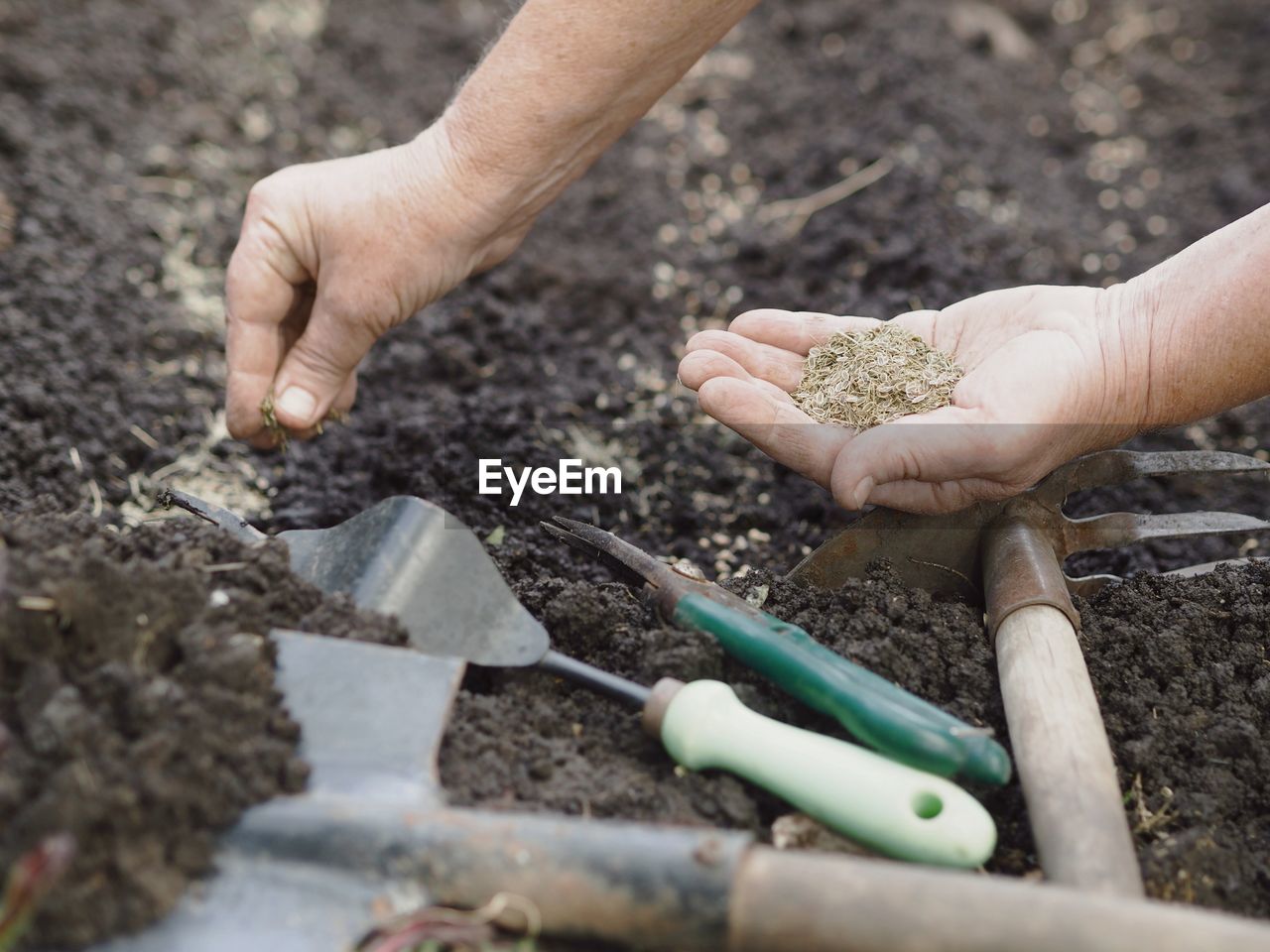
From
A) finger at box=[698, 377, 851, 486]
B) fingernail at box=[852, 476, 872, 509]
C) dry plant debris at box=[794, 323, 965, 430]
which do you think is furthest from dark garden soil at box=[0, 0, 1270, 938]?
dry plant debris at box=[794, 323, 965, 430]

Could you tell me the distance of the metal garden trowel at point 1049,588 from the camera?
1.54m

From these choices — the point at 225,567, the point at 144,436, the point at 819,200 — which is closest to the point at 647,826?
the point at 225,567

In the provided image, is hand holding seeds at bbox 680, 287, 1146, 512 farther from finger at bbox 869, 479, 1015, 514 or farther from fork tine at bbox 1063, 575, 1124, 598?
fork tine at bbox 1063, 575, 1124, 598

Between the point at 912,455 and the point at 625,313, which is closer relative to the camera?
the point at 912,455

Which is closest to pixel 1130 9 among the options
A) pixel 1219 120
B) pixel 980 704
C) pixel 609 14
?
pixel 1219 120

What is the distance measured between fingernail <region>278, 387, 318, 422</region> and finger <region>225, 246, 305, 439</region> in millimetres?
51

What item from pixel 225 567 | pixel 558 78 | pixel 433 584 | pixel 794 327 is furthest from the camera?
pixel 794 327

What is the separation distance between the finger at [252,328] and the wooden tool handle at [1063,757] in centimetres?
170

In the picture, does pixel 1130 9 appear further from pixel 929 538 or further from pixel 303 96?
pixel 929 538

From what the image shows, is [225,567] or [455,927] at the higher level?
[225,567]

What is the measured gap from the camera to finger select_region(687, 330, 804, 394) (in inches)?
96.9

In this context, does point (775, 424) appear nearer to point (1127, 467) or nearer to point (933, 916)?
point (1127, 467)

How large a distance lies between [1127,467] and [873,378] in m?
0.52

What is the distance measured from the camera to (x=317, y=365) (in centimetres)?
262
